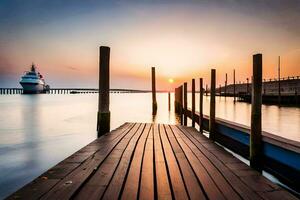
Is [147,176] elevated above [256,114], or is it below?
below

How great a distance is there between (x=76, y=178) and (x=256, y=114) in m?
3.58

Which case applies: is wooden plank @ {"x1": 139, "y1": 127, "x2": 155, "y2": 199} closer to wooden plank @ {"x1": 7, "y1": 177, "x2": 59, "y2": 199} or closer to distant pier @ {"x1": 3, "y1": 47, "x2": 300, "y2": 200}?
distant pier @ {"x1": 3, "y1": 47, "x2": 300, "y2": 200}

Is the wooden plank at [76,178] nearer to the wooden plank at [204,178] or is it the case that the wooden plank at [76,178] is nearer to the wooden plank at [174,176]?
the wooden plank at [174,176]

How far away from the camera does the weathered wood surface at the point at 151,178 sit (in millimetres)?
2945

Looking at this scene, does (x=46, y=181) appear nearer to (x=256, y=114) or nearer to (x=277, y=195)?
Result: (x=277, y=195)

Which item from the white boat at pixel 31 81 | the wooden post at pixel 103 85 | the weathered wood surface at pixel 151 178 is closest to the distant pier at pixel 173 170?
the weathered wood surface at pixel 151 178

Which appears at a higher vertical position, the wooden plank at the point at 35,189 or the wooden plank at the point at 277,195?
the wooden plank at the point at 35,189

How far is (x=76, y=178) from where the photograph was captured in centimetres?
345

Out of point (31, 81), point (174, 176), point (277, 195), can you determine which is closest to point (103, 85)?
point (174, 176)

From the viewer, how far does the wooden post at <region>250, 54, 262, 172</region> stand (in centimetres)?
483

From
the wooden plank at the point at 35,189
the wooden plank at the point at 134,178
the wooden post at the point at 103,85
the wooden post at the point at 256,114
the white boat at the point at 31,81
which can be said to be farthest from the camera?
the white boat at the point at 31,81

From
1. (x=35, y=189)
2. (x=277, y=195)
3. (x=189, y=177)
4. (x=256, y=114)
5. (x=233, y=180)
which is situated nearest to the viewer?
(x=277, y=195)

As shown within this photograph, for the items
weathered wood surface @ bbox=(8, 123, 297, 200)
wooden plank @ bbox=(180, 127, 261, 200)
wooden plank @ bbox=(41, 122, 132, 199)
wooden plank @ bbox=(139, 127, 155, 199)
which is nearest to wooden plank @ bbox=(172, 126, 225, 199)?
weathered wood surface @ bbox=(8, 123, 297, 200)

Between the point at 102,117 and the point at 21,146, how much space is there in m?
6.31
